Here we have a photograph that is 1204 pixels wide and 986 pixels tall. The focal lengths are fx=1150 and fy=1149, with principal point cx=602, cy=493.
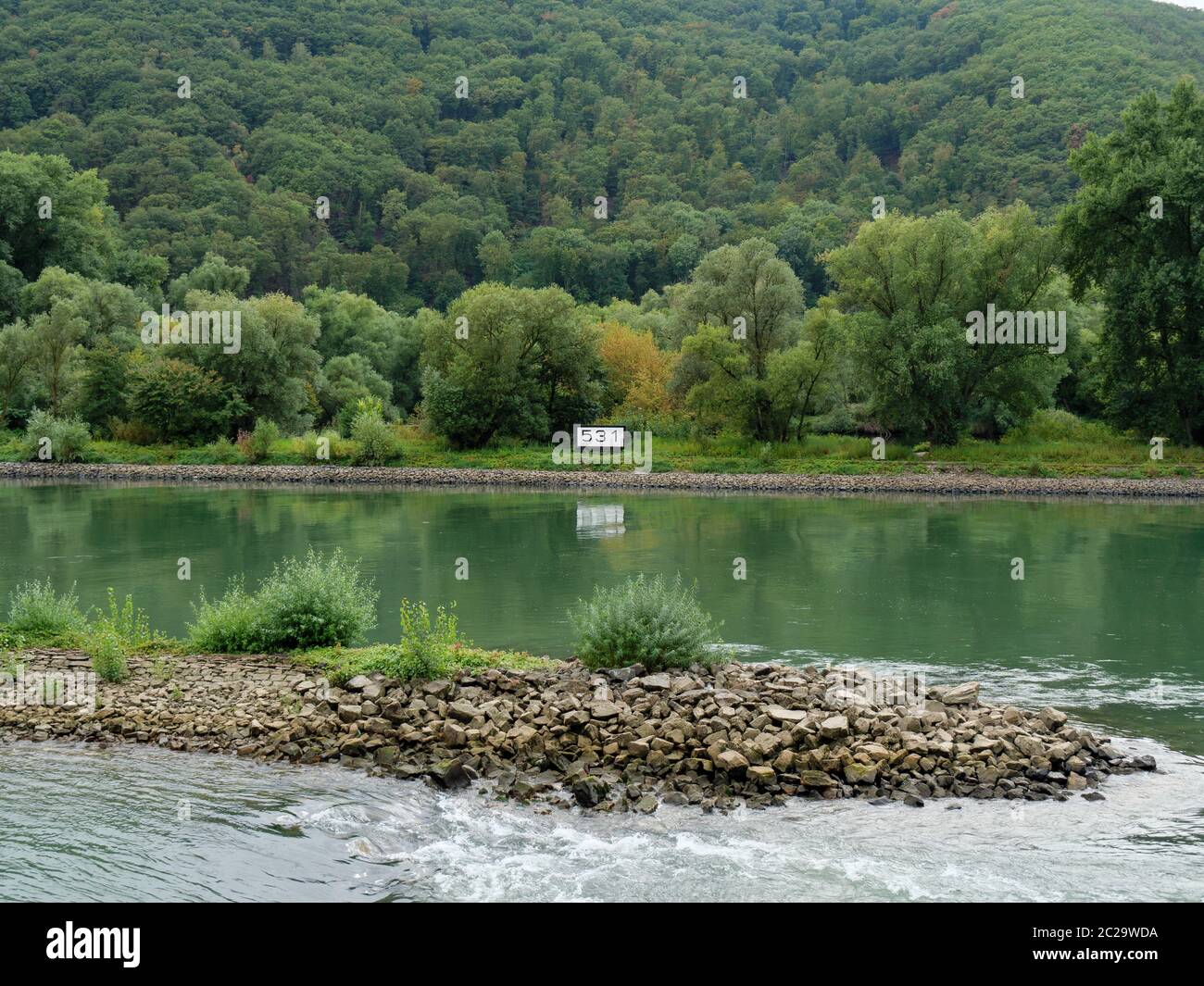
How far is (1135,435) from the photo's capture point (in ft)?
170

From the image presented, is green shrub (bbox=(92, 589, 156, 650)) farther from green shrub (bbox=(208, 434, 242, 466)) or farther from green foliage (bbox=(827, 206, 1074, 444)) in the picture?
green shrub (bbox=(208, 434, 242, 466))

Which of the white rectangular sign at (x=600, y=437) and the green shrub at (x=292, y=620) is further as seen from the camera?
the white rectangular sign at (x=600, y=437)

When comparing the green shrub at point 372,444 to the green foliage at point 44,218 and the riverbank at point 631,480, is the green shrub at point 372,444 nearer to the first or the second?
the riverbank at point 631,480

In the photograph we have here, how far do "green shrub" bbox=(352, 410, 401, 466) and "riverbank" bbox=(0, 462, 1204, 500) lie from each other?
0.67m

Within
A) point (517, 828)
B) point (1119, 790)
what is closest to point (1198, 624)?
point (1119, 790)

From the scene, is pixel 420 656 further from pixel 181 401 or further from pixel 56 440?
pixel 181 401

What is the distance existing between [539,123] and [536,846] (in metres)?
166

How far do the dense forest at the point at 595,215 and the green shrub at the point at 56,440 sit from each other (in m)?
3.77

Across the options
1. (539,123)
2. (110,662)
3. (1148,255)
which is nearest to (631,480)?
(1148,255)

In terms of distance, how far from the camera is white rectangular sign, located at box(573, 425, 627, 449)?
57281mm

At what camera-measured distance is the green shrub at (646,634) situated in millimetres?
13820

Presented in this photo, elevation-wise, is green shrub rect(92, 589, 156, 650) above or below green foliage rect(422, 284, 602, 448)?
below

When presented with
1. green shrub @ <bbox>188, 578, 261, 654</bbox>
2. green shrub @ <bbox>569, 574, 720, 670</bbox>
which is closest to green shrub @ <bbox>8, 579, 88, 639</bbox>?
green shrub @ <bbox>188, 578, 261, 654</bbox>

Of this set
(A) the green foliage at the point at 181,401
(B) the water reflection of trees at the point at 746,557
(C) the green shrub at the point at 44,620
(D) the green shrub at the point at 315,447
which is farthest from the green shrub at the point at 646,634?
(A) the green foliage at the point at 181,401
